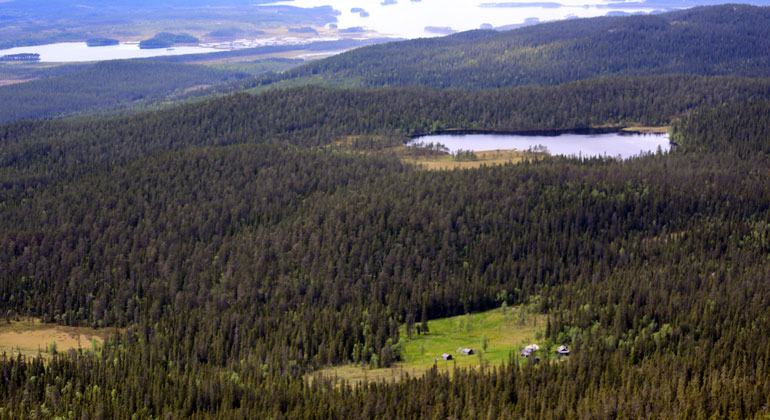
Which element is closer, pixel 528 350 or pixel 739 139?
pixel 528 350

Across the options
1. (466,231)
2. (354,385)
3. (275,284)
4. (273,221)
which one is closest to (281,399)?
(354,385)

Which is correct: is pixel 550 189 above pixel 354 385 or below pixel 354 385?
above

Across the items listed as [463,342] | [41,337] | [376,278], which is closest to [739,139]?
[376,278]

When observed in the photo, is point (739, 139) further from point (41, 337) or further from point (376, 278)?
point (41, 337)

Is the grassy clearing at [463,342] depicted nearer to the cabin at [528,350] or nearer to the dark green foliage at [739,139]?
the cabin at [528,350]

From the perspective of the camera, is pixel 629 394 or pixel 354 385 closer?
pixel 629 394

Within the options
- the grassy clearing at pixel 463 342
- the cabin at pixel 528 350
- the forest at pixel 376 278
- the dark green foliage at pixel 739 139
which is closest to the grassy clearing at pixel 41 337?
the forest at pixel 376 278

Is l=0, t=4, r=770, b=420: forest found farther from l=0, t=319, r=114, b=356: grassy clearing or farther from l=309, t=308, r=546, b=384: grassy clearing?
l=309, t=308, r=546, b=384: grassy clearing

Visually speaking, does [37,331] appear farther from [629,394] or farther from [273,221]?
[629,394]
